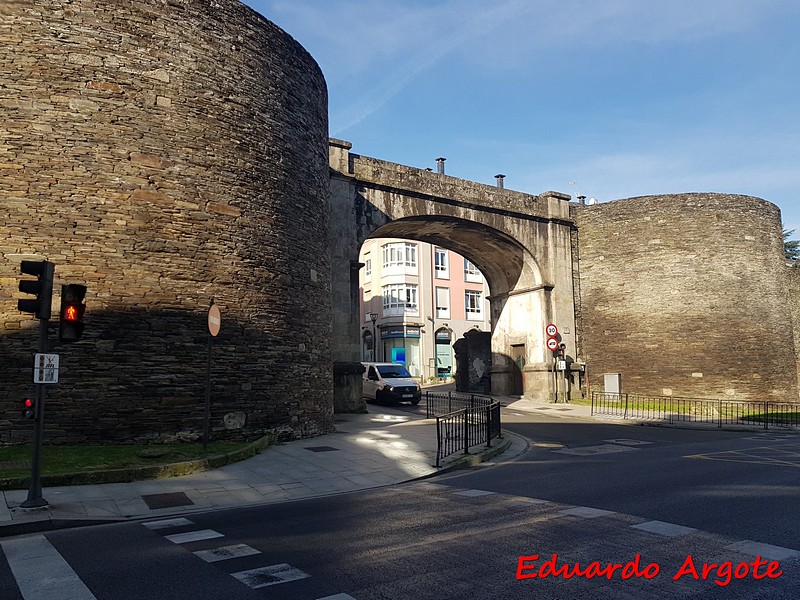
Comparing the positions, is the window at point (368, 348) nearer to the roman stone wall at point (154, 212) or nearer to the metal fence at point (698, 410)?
the metal fence at point (698, 410)

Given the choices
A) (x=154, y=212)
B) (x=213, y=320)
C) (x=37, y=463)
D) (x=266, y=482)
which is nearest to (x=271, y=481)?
(x=266, y=482)

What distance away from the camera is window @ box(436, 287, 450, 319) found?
50.2m

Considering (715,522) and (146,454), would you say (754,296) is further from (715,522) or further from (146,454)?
(146,454)

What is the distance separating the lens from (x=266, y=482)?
403 inches

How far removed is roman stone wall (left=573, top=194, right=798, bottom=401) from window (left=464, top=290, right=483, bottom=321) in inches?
926

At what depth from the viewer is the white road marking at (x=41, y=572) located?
4.84m

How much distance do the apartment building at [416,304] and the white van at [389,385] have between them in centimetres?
1970

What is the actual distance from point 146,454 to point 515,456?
7.38m

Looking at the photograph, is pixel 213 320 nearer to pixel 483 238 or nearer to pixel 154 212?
pixel 154 212

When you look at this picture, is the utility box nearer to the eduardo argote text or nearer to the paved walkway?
the paved walkway

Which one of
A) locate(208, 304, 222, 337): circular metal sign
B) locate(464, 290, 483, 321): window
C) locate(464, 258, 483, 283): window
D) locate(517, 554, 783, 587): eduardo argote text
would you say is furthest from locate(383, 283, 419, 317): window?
locate(517, 554, 783, 587): eduardo argote text

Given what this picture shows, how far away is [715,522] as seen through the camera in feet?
21.4

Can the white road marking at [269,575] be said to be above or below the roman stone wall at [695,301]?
below

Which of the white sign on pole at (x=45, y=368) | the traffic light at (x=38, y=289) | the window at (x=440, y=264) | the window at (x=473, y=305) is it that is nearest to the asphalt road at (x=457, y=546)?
the white sign on pole at (x=45, y=368)
